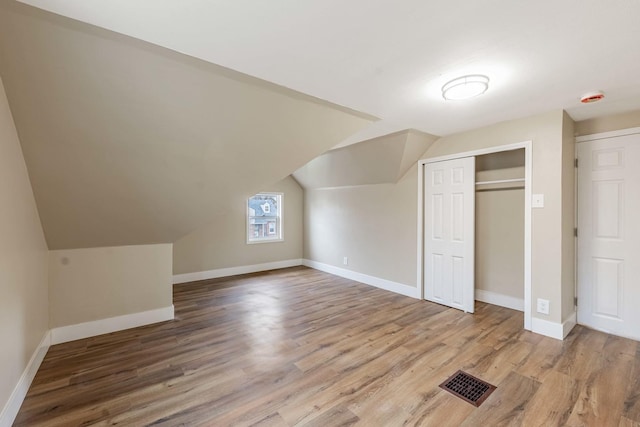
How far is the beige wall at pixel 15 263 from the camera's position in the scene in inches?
63.8

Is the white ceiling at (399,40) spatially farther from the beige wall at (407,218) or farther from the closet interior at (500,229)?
the closet interior at (500,229)

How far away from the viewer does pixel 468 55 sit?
180 cm

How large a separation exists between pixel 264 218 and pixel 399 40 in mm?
4808

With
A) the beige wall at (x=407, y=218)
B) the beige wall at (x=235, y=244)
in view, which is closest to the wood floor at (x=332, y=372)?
the beige wall at (x=407, y=218)

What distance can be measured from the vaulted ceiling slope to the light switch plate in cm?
194

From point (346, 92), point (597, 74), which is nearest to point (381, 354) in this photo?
point (346, 92)

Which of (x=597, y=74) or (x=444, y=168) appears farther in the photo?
(x=444, y=168)

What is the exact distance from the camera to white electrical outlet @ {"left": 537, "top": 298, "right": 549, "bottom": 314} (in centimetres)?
284

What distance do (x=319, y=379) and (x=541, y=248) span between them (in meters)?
2.63

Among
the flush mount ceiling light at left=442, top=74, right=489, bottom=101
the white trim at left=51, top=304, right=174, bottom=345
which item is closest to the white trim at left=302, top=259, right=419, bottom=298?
the flush mount ceiling light at left=442, top=74, right=489, bottom=101

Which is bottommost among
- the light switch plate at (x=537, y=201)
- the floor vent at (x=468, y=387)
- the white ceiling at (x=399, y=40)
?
the floor vent at (x=468, y=387)

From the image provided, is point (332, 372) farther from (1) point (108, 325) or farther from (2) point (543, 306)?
(1) point (108, 325)

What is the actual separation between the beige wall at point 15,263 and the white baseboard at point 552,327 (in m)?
4.38

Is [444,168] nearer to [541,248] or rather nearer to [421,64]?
[541,248]
